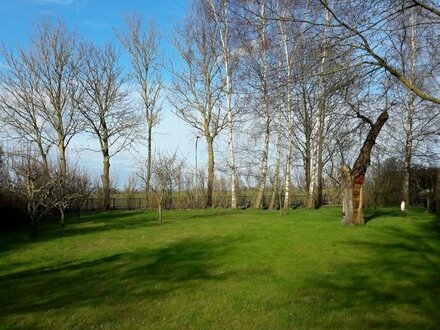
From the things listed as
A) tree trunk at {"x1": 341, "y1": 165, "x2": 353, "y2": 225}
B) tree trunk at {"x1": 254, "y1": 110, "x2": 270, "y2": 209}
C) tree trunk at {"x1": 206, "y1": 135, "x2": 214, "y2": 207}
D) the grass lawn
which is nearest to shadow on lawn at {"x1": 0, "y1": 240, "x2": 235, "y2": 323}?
the grass lawn

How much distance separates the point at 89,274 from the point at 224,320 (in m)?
3.49

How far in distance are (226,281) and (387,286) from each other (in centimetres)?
236

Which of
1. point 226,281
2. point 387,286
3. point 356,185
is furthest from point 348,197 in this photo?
point 226,281

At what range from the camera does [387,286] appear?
656 centimetres

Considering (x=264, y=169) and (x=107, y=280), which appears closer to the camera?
(x=107, y=280)

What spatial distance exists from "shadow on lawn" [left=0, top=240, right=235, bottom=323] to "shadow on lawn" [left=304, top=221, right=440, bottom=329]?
77.6 inches

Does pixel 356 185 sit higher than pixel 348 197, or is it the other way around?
pixel 356 185

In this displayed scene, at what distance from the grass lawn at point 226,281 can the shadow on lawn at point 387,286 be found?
0.01 m

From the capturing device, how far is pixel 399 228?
13.2 meters

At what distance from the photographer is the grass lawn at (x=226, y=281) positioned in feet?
16.8

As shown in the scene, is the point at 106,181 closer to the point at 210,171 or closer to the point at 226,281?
the point at 210,171

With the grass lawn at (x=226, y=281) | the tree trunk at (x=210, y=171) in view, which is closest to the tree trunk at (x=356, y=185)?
the grass lawn at (x=226, y=281)

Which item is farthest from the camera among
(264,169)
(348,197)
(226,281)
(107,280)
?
(264,169)

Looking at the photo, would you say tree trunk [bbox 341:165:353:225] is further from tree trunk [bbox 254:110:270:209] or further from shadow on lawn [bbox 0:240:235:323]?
tree trunk [bbox 254:110:270:209]
